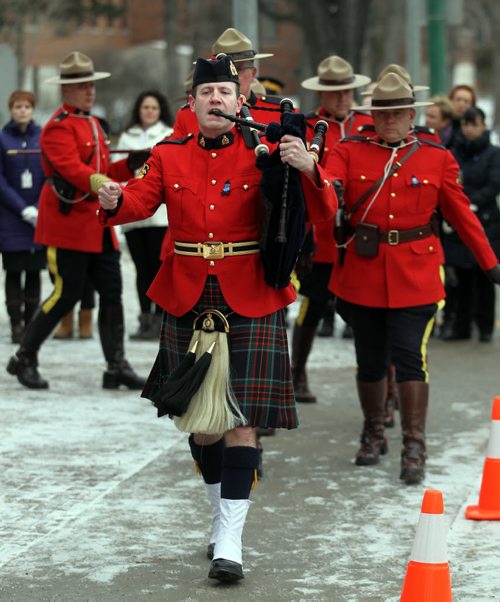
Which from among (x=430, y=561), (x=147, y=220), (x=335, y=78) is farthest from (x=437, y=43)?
(x=430, y=561)

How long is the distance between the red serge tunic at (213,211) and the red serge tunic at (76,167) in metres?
3.41

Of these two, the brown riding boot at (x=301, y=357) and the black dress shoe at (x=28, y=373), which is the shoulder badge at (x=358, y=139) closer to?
the brown riding boot at (x=301, y=357)

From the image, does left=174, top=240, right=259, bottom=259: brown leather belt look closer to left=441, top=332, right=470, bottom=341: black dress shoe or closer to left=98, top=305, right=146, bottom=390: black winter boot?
left=98, top=305, right=146, bottom=390: black winter boot

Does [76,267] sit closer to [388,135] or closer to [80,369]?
[80,369]

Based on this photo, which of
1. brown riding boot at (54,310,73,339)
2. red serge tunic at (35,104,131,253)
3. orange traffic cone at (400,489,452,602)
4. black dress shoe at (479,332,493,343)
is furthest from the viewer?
black dress shoe at (479,332,493,343)

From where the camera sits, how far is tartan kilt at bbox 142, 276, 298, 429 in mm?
5879

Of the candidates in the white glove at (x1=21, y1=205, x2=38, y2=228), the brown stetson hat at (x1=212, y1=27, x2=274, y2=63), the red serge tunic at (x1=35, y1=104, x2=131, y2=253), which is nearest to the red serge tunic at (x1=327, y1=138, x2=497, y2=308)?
the brown stetson hat at (x1=212, y1=27, x2=274, y2=63)

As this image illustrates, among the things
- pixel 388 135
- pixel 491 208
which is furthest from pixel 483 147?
pixel 388 135

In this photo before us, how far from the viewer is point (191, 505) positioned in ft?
22.7

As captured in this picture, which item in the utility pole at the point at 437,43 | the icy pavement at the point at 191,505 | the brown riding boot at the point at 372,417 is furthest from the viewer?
the utility pole at the point at 437,43

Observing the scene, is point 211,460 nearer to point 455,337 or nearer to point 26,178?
point 26,178

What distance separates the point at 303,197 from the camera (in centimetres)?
574

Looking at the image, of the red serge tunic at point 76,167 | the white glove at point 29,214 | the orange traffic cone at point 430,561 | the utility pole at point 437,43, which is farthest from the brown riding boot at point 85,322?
the orange traffic cone at point 430,561

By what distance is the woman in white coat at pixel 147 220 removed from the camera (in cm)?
1182
